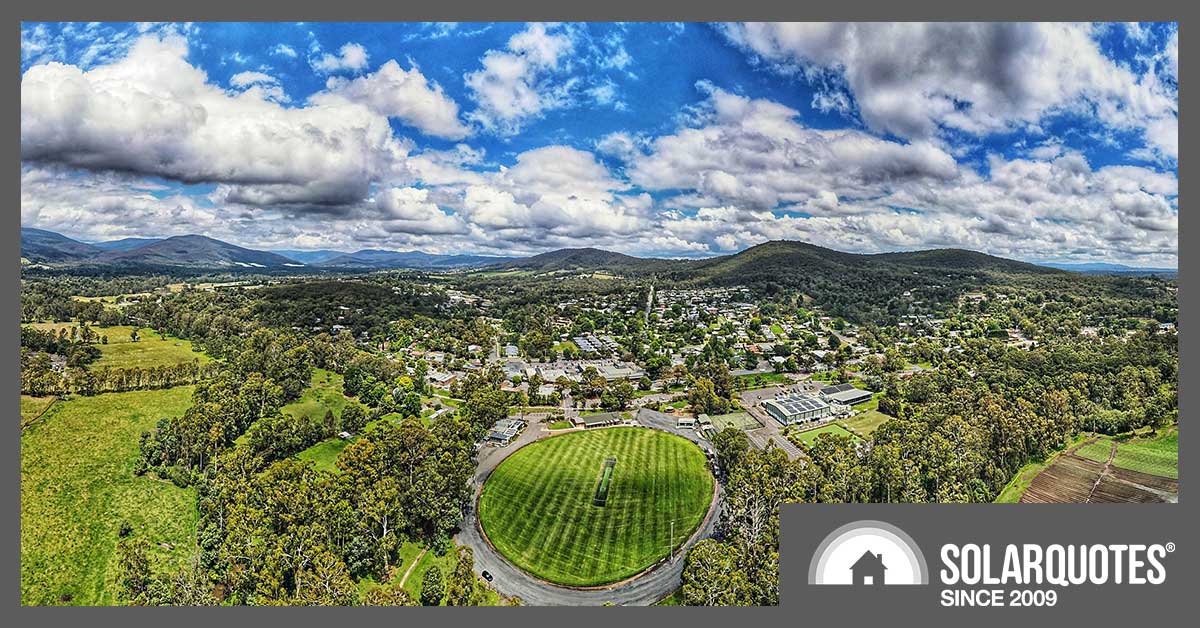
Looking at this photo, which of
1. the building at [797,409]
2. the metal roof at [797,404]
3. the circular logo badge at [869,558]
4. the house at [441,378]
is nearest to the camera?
the circular logo badge at [869,558]

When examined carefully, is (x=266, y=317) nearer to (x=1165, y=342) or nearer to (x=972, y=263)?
(x=1165, y=342)

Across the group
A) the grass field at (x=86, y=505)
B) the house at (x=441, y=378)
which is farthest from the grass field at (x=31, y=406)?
the house at (x=441, y=378)

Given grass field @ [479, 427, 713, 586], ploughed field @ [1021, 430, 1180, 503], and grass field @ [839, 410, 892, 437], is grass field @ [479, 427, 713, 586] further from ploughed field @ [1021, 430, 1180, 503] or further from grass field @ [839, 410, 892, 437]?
ploughed field @ [1021, 430, 1180, 503]

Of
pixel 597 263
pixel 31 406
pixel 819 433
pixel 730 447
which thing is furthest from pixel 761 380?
pixel 597 263

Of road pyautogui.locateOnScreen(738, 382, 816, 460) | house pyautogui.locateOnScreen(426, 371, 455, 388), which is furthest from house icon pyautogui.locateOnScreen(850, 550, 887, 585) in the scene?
house pyautogui.locateOnScreen(426, 371, 455, 388)

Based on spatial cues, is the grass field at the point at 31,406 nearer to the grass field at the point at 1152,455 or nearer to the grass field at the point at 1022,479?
the grass field at the point at 1022,479

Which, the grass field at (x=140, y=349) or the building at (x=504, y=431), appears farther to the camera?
the grass field at (x=140, y=349)
